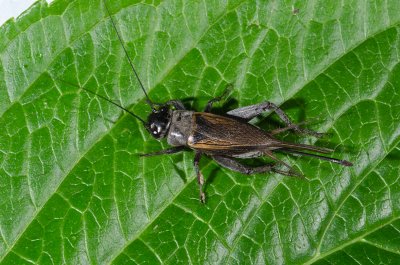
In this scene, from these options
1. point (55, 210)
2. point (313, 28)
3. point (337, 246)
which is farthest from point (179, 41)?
point (337, 246)

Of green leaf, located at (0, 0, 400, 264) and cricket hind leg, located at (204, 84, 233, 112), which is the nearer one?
green leaf, located at (0, 0, 400, 264)

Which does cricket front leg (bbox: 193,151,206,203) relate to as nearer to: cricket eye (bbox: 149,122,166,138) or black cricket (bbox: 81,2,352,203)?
black cricket (bbox: 81,2,352,203)

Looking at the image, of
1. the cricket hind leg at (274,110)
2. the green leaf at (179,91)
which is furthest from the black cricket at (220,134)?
the green leaf at (179,91)

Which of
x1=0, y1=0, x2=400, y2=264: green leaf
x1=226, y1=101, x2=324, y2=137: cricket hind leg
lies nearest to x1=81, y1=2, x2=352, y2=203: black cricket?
x1=226, y1=101, x2=324, y2=137: cricket hind leg

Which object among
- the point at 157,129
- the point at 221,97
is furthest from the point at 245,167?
the point at 157,129

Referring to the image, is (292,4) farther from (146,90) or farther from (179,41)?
(146,90)

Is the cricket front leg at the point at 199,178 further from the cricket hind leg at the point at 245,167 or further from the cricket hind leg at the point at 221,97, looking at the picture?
the cricket hind leg at the point at 221,97

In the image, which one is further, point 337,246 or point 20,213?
point 20,213
